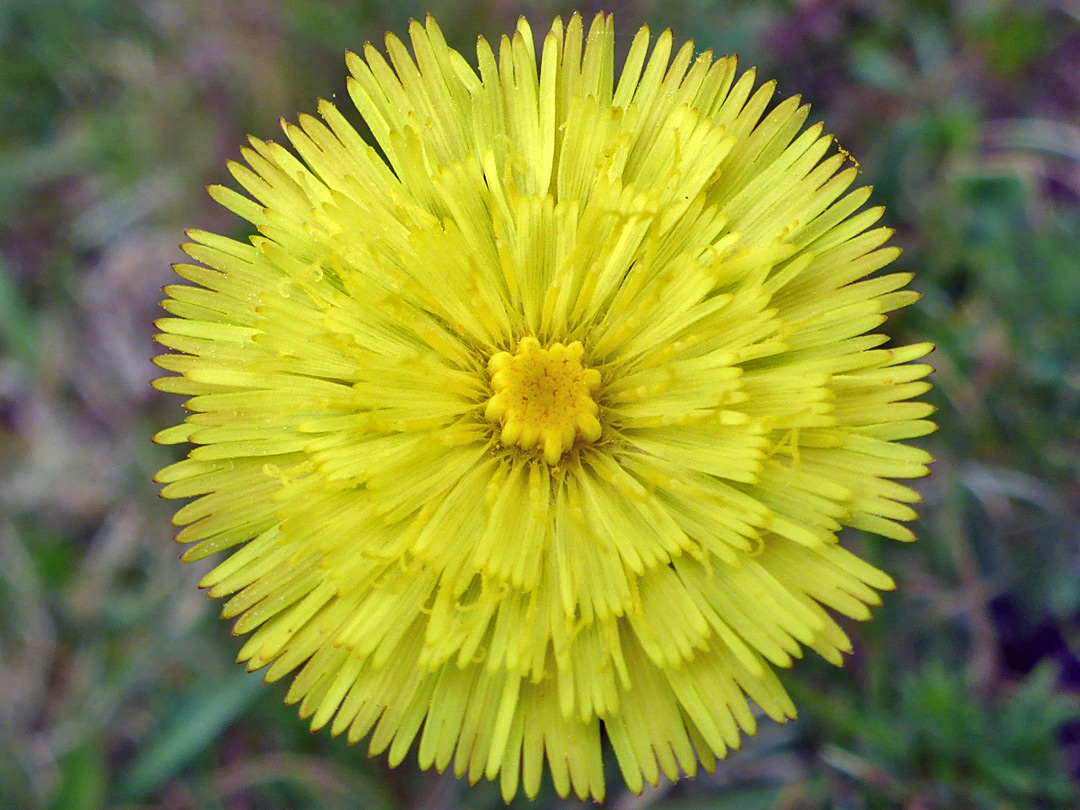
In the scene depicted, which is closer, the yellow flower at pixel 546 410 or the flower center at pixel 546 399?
the yellow flower at pixel 546 410

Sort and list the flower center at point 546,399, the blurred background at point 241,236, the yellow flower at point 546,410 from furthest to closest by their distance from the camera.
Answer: the blurred background at point 241,236 < the flower center at point 546,399 < the yellow flower at point 546,410

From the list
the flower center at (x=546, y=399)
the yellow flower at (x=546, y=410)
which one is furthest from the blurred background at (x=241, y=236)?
the flower center at (x=546, y=399)

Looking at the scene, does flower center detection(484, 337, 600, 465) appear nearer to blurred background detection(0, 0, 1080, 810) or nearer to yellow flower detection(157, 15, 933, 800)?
yellow flower detection(157, 15, 933, 800)

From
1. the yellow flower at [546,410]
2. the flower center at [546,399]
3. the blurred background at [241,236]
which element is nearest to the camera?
the yellow flower at [546,410]

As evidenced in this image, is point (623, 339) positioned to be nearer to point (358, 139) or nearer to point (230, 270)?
point (358, 139)

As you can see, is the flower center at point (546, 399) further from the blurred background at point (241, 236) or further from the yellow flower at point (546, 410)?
the blurred background at point (241, 236)

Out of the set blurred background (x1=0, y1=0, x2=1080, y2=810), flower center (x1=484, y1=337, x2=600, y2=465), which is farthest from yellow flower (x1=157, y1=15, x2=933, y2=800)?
blurred background (x1=0, y1=0, x2=1080, y2=810)
